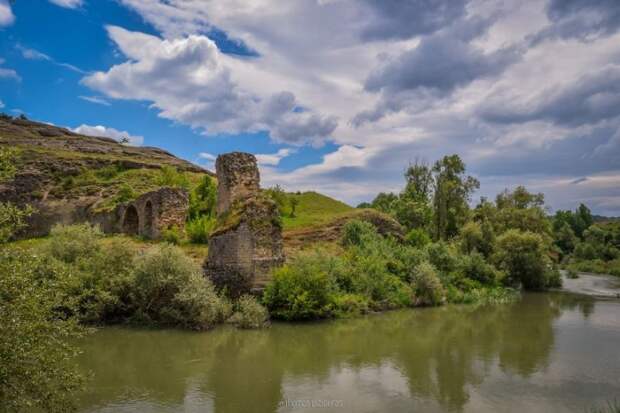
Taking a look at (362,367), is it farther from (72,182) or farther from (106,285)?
(72,182)

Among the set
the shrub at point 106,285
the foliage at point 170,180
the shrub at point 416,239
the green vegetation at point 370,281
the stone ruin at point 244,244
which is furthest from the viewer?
the foliage at point 170,180

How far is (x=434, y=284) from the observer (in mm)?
23188

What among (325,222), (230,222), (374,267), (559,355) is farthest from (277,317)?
(325,222)

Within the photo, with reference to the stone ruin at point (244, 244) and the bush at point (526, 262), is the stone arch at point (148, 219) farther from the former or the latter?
the bush at point (526, 262)

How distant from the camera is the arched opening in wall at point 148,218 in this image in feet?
91.2

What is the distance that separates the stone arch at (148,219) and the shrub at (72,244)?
27.8 ft

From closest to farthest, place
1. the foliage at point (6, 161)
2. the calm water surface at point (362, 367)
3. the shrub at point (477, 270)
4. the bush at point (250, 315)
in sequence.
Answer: the foliage at point (6, 161) → the calm water surface at point (362, 367) → the bush at point (250, 315) → the shrub at point (477, 270)

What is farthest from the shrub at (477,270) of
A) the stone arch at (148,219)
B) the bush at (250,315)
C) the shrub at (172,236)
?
the stone arch at (148,219)

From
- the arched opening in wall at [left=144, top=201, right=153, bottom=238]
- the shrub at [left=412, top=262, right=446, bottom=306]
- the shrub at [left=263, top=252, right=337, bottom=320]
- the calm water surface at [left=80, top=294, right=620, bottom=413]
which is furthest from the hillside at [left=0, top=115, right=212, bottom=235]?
the calm water surface at [left=80, top=294, right=620, bottom=413]

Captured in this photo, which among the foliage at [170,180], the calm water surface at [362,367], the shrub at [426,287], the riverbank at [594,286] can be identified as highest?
the foliage at [170,180]

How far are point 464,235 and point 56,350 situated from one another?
31.2 m

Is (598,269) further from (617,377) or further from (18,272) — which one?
(18,272)

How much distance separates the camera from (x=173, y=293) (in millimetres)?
17375

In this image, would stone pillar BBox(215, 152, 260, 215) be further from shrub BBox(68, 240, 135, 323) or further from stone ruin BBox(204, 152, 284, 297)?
shrub BBox(68, 240, 135, 323)
